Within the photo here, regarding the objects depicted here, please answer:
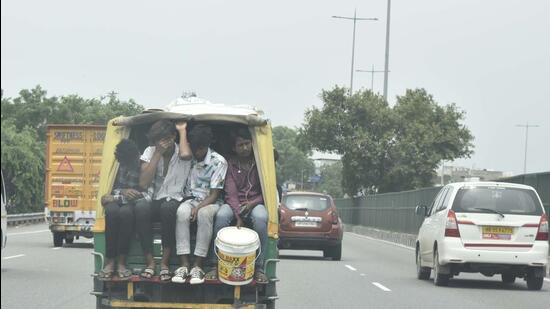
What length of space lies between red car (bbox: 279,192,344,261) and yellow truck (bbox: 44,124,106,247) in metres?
5.34

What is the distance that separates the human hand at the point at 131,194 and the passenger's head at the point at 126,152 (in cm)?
27

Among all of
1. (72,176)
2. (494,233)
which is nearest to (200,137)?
(494,233)

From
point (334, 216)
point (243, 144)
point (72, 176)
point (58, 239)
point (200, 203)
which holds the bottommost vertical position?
point (58, 239)

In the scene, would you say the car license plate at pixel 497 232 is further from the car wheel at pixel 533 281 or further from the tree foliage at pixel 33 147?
the tree foliage at pixel 33 147

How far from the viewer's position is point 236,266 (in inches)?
313

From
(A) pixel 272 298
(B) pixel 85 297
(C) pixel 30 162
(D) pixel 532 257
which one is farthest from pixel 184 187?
(C) pixel 30 162

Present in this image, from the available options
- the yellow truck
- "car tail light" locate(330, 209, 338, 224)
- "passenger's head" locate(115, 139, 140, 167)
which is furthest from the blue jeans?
the yellow truck

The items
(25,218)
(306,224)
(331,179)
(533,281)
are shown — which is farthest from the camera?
Result: (331,179)

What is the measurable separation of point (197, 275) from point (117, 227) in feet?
2.55

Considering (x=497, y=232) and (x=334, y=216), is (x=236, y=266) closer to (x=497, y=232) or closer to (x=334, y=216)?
(x=497, y=232)

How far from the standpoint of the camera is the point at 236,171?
29.5 ft

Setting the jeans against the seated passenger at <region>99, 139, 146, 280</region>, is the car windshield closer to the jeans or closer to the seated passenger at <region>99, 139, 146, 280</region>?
the jeans

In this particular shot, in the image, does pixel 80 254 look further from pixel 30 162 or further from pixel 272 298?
pixel 30 162

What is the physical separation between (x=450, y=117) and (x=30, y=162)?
1222 inches
